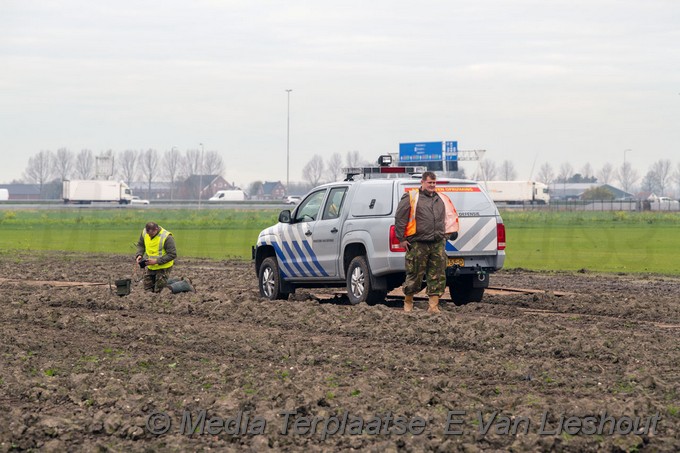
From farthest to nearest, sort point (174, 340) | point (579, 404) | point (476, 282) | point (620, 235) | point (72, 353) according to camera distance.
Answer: point (620, 235) < point (476, 282) < point (174, 340) < point (72, 353) < point (579, 404)

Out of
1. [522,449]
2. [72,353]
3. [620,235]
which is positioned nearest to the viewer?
[522,449]

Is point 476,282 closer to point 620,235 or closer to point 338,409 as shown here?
point 338,409

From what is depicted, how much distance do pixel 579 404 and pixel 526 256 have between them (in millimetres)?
24186

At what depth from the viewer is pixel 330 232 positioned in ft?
55.3

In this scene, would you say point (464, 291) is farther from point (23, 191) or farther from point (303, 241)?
point (23, 191)

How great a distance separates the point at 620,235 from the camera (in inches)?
1817

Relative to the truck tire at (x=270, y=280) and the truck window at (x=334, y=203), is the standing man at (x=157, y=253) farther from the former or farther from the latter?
the truck window at (x=334, y=203)

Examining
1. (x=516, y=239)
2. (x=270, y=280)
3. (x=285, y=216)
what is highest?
(x=285, y=216)

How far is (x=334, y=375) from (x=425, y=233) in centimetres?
525

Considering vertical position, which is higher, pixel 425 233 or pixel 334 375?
pixel 425 233

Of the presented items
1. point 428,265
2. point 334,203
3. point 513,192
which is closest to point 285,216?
point 334,203

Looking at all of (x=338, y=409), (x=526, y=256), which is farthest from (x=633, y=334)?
(x=526, y=256)

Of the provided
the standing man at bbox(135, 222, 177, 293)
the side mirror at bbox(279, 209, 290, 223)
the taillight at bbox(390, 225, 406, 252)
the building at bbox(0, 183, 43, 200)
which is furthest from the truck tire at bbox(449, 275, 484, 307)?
the building at bbox(0, 183, 43, 200)

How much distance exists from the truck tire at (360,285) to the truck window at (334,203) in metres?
0.97
